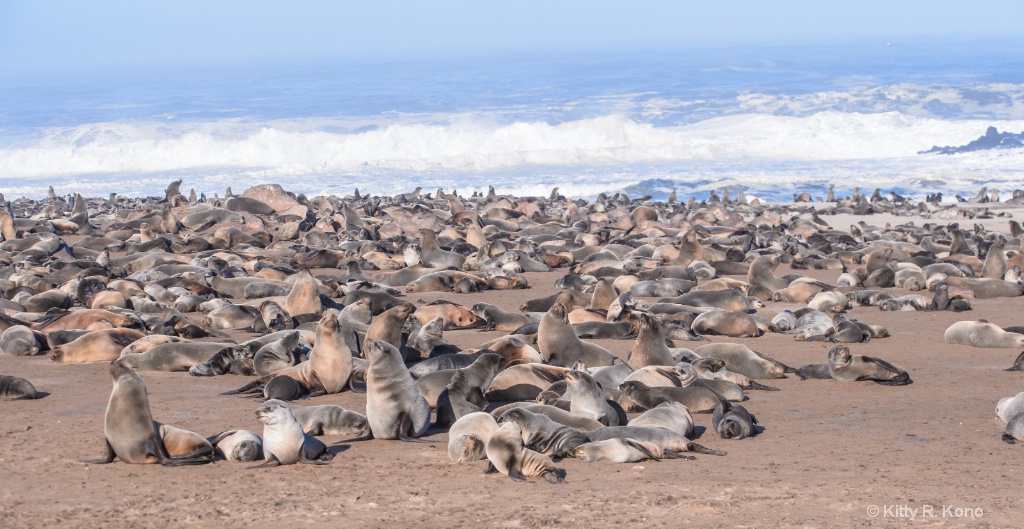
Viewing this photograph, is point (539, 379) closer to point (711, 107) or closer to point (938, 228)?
point (938, 228)

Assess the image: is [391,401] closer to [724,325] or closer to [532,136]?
[724,325]

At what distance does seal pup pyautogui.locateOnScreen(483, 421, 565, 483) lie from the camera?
176 inches

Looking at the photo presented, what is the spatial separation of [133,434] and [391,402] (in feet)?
4.17

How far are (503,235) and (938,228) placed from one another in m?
7.84

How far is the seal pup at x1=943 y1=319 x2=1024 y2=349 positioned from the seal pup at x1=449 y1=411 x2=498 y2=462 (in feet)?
16.8

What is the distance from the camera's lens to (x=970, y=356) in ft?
26.1

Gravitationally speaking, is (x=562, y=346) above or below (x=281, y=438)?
below

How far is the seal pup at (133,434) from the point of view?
4.60 m

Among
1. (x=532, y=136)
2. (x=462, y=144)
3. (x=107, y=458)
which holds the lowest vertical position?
(x=462, y=144)

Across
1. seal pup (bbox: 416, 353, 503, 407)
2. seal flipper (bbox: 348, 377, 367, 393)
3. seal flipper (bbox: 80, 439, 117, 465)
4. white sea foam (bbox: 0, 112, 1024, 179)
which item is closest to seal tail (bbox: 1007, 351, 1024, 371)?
seal pup (bbox: 416, 353, 503, 407)

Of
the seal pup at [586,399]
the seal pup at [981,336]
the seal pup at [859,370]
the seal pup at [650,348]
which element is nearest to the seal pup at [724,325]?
the seal pup at [981,336]

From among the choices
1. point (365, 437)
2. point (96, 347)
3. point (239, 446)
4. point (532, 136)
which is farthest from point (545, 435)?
point (532, 136)

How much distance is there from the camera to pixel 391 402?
5258 millimetres

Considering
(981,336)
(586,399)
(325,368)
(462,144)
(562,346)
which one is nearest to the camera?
(586,399)
